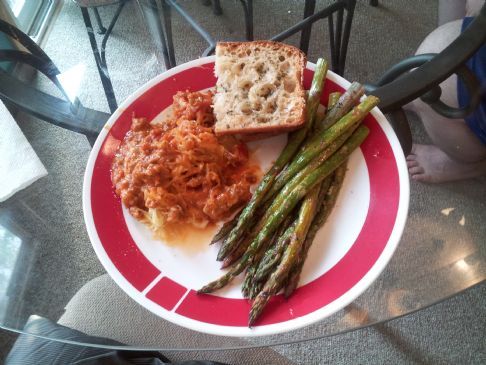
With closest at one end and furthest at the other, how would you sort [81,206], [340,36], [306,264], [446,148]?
[306,264] → [81,206] → [446,148] → [340,36]

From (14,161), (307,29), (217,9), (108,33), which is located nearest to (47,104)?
(14,161)

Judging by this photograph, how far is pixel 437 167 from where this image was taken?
1.47 meters

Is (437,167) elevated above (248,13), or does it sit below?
below

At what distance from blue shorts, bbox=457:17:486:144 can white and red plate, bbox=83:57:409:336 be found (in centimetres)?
39

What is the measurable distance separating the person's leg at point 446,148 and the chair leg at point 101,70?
1.10 m

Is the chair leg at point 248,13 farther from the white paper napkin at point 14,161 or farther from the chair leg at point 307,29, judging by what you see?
the white paper napkin at point 14,161

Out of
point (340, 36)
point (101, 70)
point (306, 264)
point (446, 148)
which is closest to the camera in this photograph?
point (306, 264)

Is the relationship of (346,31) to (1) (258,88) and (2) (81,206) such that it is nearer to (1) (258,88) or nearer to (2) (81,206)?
(1) (258,88)

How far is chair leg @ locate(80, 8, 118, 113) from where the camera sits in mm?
1651

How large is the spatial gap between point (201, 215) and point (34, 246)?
2.01 feet

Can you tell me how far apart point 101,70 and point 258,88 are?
2.34 feet

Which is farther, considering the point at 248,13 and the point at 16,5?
the point at 16,5

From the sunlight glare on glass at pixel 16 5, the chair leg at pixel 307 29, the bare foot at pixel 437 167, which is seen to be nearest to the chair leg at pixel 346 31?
the chair leg at pixel 307 29

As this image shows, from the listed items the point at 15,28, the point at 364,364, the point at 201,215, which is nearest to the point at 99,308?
the point at 201,215
